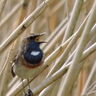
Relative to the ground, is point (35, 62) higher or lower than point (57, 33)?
lower

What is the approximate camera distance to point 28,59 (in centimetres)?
170

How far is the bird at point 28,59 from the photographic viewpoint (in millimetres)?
1660

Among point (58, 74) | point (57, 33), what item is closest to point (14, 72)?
point (58, 74)

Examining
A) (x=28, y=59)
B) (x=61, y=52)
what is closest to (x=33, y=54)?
(x=28, y=59)

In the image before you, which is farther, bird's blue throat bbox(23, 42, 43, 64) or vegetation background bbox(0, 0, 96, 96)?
bird's blue throat bbox(23, 42, 43, 64)

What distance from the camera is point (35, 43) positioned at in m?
1.71

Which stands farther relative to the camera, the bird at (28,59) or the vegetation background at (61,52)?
the bird at (28,59)

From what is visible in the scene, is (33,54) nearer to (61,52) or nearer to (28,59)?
(28,59)

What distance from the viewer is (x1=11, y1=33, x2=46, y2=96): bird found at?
5.45 feet

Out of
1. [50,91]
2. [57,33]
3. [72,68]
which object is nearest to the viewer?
[72,68]

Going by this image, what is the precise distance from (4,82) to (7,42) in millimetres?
→ 256

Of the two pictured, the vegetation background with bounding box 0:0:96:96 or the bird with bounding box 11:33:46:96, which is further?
the bird with bounding box 11:33:46:96

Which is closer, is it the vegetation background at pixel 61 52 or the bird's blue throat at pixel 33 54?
the vegetation background at pixel 61 52

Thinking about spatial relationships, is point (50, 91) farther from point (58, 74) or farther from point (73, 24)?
point (73, 24)
